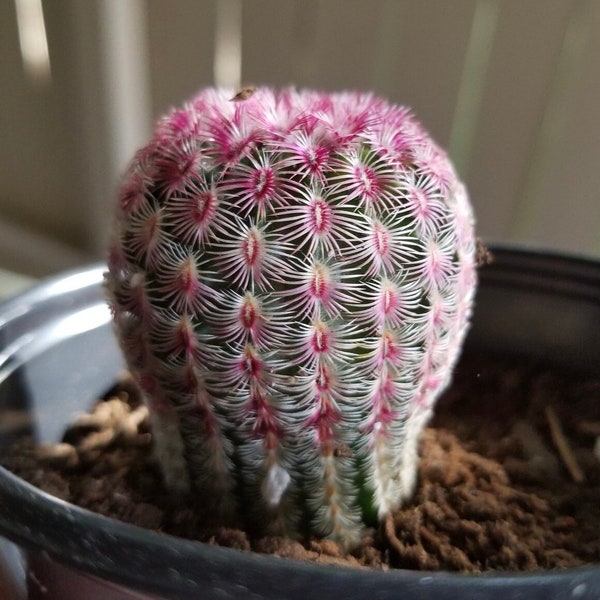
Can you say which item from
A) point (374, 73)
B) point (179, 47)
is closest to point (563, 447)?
point (374, 73)

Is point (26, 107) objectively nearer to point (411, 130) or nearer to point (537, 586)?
point (411, 130)

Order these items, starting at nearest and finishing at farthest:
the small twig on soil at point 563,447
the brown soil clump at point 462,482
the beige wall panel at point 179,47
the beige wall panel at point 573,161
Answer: the brown soil clump at point 462,482 → the small twig on soil at point 563,447 → the beige wall panel at point 573,161 → the beige wall panel at point 179,47

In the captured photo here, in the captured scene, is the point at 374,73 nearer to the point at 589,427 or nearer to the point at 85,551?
the point at 589,427

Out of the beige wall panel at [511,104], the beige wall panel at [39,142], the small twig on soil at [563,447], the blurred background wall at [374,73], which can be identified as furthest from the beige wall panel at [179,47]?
the small twig on soil at [563,447]

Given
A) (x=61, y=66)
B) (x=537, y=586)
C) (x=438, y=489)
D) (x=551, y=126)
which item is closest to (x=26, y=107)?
(x=61, y=66)

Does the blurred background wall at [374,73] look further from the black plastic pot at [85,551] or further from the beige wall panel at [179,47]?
the black plastic pot at [85,551]

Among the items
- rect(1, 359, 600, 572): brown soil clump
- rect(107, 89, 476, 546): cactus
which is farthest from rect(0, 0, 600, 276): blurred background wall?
rect(107, 89, 476, 546): cactus

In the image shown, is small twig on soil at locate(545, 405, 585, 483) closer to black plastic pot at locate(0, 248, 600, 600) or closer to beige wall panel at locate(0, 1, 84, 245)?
black plastic pot at locate(0, 248, 600, 600)

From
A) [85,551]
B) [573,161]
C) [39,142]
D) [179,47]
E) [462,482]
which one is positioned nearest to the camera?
[85,551]
